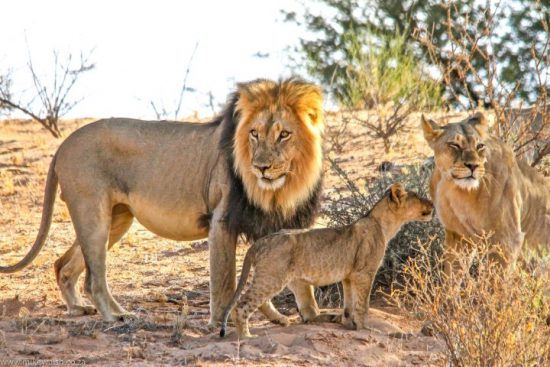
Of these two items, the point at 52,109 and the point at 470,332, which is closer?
the point at 470,332

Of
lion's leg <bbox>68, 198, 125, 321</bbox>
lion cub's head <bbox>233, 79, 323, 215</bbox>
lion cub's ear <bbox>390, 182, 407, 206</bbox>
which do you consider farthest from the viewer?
lion's leg <bbox>68, 198, 125, 321</bbox>

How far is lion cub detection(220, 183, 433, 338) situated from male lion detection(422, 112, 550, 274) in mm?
199

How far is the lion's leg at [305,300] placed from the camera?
6.57 meters

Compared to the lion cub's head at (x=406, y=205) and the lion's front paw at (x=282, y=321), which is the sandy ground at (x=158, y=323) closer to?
the lion's front paw at (x=282, y=321)

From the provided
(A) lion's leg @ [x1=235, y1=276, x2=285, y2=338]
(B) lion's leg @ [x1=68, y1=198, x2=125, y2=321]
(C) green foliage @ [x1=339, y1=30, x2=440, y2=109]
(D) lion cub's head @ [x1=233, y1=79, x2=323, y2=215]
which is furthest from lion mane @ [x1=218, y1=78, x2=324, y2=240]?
(C) green foliage @ [x1=339, y1=30, x2=440, y2=109]

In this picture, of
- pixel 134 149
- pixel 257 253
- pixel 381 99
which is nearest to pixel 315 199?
pixel 257 253

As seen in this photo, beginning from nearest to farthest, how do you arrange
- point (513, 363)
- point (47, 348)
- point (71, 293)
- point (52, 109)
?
point (513, 363) < point (47, 348) < point (71, 293) < point (52, 109)

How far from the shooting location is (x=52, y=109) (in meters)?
16.3

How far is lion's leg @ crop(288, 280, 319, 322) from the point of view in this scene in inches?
259

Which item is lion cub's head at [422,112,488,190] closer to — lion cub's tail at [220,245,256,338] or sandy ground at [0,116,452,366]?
sandy ground at [0,116,452,366]

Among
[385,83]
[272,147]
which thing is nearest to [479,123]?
[272,147]

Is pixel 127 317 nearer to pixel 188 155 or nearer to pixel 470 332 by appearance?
pixel 188 155

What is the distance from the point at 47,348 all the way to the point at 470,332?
7.41 ft

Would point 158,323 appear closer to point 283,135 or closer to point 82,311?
point 82,311
